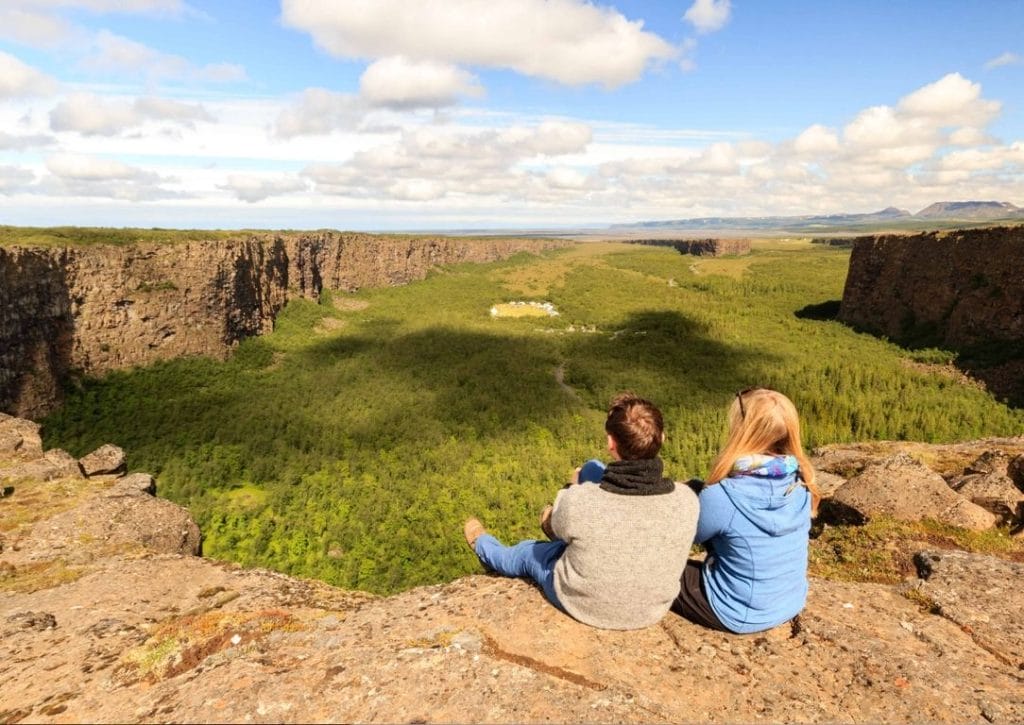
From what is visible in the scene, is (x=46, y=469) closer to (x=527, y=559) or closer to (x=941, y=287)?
(x=527, y=559)

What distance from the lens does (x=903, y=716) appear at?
4.35 metres

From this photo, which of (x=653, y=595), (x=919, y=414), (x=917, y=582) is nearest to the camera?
(x=653, y=595)

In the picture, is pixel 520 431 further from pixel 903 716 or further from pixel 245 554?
pixel 903 716

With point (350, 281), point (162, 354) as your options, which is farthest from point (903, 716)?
point (350, 281)

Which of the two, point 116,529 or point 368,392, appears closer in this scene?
point 116,529

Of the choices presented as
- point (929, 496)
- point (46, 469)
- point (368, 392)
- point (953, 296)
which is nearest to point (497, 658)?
point (929, 496)

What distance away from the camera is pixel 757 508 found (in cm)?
452

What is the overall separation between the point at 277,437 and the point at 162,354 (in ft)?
55.1

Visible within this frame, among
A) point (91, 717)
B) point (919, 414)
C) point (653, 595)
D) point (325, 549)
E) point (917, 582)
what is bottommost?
point (325, 549)

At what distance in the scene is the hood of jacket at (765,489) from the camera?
4.44 meters

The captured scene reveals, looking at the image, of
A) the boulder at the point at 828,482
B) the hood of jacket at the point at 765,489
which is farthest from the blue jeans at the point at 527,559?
the boulder at the point at 828,482

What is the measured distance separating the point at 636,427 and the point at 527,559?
2488 mm

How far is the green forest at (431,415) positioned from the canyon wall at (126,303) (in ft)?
5.93

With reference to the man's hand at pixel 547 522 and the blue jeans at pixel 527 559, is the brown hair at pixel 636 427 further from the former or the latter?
the blue jeans at pixel 527 559
